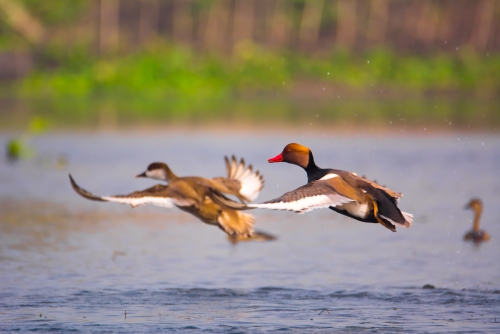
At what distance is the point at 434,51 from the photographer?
63531 mm

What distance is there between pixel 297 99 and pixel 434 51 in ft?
61.0

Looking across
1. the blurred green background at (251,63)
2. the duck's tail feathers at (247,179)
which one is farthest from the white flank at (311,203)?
the blurred green background at (251,63)

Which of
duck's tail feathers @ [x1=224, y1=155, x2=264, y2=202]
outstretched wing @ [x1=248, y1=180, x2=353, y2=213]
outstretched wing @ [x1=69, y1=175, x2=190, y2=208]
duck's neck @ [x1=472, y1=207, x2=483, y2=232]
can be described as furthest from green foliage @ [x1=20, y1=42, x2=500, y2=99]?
outstretched wing @ [x1=248, y1=180, x2=353, y2=213]

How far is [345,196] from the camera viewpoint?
9.16 m

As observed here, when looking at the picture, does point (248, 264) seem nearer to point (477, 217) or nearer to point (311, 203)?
point (311, 203)

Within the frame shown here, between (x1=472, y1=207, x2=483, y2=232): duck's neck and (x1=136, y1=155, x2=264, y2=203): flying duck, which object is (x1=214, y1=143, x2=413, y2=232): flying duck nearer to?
(x1=136, y1=155, x2=264, y2=203): flying duck

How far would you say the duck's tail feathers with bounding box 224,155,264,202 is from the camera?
11156mm

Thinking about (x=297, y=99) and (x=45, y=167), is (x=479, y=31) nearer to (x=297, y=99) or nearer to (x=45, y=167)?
(x=297, y=99)

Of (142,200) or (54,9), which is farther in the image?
(54,9)

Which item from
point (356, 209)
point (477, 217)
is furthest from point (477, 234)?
point (356, 209)

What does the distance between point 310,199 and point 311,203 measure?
6cm

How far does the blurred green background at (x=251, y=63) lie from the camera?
3762 cm

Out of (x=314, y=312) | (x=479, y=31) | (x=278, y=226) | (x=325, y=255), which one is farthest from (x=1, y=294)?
(x=479, y=31)

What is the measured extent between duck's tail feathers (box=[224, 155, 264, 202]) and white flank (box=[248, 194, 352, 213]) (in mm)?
2177
